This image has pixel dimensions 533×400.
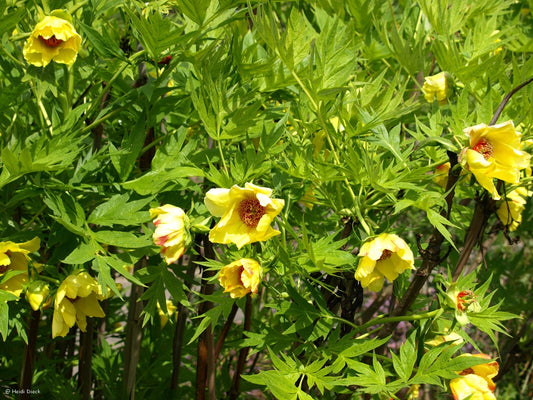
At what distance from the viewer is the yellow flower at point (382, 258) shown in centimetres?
77

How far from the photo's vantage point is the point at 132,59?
36.6 inches

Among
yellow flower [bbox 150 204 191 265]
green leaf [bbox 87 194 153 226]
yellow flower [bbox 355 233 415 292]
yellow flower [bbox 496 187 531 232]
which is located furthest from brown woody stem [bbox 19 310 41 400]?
yellow flower [bbox 496 187 531 232]

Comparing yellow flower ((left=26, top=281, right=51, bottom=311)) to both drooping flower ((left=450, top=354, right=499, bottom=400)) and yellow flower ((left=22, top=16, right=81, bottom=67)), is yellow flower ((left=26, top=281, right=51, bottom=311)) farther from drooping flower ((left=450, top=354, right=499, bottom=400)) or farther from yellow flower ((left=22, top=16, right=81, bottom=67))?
drooping flower ((left=450, top=354, right=499, bottom=400))

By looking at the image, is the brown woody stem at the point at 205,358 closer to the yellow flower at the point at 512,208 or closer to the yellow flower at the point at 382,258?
the yellow flower at the point at 382,258

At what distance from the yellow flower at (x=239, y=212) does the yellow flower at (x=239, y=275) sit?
36 mm

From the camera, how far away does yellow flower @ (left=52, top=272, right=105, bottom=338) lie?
0.89 metres

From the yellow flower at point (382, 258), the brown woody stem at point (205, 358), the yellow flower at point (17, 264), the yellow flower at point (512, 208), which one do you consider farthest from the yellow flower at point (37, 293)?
the yellow flower at point (512, 208)

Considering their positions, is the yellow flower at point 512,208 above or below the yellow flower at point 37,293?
below

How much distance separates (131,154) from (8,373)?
2.38 feet

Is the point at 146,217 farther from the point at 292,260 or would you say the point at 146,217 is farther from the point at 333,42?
the point at 333,42

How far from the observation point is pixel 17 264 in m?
0.91

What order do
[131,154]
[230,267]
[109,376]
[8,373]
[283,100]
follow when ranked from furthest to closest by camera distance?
[109,376] < [8,373] < [283,100] < [131,154] < [230,267]

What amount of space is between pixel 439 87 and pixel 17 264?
75cm

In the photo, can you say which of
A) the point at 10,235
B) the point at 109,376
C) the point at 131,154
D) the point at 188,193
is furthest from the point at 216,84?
the point at 109,376
